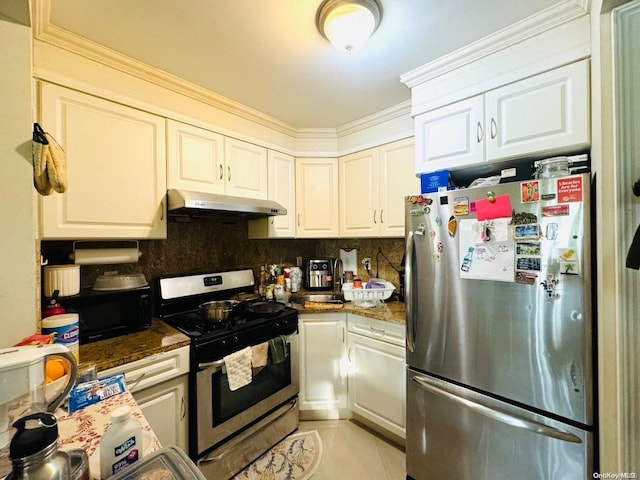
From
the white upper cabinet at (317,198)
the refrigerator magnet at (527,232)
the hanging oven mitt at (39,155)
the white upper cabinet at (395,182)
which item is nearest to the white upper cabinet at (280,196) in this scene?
the white upper cabinet at (317,198)

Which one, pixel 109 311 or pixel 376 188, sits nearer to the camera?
pixel 109 311

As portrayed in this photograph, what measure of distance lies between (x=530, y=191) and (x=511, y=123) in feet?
1.51

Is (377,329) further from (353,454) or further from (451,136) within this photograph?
(451,136)

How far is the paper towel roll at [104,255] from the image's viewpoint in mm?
1514

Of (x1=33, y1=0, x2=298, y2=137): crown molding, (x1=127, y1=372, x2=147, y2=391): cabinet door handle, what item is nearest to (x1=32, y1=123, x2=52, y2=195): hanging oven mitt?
(x1=33, y1=0, x2=298, y2=137): crown molding

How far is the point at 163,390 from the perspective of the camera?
1402 mm

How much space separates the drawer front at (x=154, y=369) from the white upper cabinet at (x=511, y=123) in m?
1.76

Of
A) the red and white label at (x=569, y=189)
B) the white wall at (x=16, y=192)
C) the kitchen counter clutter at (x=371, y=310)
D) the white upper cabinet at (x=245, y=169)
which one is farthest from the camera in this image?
the white upper cabinet at (x=245, y=169)

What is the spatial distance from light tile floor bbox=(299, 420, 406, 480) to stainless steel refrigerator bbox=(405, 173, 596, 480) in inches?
8.3

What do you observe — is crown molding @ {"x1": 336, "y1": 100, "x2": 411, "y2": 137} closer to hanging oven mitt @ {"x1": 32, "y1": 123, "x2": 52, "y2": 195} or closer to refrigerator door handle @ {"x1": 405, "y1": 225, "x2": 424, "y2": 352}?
refrigerator door handle @ {"x1": 405, "y1": 225, "x2": 424, "y2": 352}

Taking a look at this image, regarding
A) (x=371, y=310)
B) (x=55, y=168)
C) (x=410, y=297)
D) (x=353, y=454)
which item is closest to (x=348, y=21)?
(x=55, y=168)

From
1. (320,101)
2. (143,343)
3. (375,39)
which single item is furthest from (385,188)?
(143,343)

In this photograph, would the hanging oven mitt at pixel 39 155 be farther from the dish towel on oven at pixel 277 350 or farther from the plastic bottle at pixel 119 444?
the dish towel on oven at pixel 277 350

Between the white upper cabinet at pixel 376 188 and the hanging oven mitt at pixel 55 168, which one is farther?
the white upper cabinet at pixel 376 188
